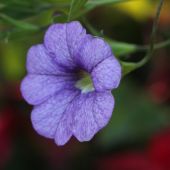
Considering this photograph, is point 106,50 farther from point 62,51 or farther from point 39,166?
point 39,166

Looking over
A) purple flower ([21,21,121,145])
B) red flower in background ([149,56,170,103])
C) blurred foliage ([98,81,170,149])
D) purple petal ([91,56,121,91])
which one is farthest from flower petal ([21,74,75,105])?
red flower in background ([149,56,170,103])

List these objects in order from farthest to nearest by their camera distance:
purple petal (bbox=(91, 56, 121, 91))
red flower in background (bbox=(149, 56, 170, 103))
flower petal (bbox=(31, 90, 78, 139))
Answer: red flower in background (bbox=(149, 56, 170, 103)) < flower petal (bbox=(31, 90, 78, 139)) < purple petal (bbox=(91, 56, 121, 91))

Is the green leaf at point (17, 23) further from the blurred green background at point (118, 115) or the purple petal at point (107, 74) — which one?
the blurred green background at point (118, 115)

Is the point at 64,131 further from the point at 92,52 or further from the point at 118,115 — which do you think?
the point at 118,115

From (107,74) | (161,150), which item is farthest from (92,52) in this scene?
(161,150)

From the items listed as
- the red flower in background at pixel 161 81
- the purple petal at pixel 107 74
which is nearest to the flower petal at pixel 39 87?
the purple petal at pixel 107 74

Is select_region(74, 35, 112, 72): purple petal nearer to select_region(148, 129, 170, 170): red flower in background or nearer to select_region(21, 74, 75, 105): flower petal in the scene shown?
select_region(21, 74, 75, 105): flower petal

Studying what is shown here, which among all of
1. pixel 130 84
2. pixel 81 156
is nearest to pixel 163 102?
pixel 130 84
